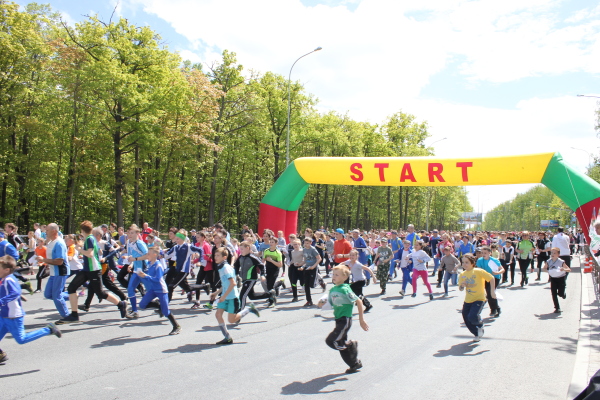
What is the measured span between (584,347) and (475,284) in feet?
6.03

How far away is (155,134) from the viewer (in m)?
26.6

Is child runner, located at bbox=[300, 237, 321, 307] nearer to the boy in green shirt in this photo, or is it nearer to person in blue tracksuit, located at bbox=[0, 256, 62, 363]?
the boy in green shirt

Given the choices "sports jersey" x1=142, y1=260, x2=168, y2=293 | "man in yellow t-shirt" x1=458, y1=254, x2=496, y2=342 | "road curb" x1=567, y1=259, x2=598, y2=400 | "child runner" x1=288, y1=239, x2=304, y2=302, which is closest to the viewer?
"road curb" x1=567, y1=259, x2=598, y2=400

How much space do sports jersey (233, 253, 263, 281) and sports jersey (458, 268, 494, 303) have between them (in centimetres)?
379

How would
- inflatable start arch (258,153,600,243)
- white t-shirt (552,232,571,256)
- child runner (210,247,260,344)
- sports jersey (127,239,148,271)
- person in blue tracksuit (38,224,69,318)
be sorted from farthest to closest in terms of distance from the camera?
inflatable start arch (258,153,600,243), white t-shirt (552,232,571,256), sports jersey (127,239,148,271), person in blue tracksuit (38,224,69,318), child runner (210,247,260,344)

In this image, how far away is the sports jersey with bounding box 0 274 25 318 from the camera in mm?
5922

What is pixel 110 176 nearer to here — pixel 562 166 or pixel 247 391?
pixel 562 166

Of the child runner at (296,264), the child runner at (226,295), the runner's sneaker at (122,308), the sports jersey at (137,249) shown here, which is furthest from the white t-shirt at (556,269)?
the runner's sneaker at (122,308)

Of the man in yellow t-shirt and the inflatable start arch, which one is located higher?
the inflatable start arch

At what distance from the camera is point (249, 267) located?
9.45 metres

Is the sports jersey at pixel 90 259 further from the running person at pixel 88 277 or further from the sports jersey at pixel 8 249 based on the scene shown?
the sports jersey at pixel 8 249

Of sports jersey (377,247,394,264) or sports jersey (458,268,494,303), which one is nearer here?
sports jersey (458,268,494,303)

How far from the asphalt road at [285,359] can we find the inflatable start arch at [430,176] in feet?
21.8

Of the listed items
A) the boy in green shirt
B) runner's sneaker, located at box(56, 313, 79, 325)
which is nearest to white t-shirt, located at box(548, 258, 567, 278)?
the boy in green shirt
